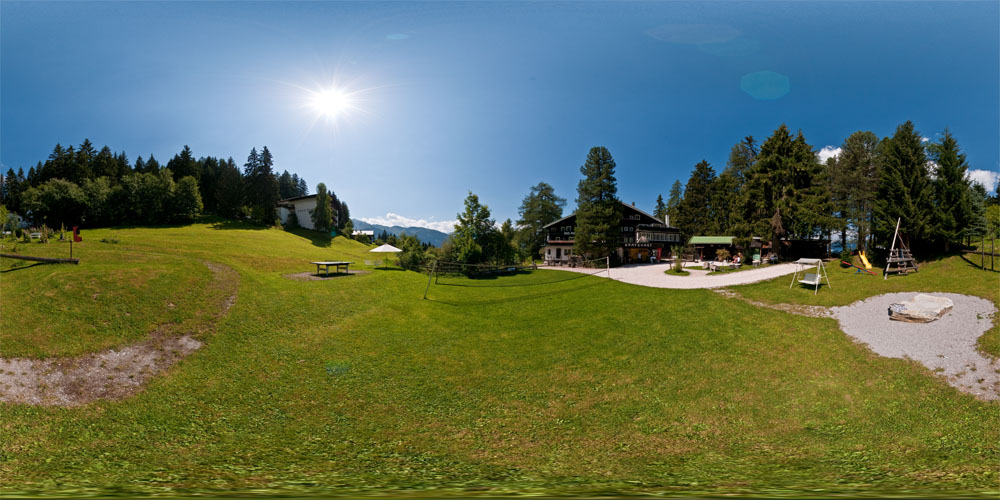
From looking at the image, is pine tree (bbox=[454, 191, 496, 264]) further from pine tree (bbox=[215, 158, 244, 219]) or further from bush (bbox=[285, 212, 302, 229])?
pine tree (bbox=[215, 158, 244, 219])

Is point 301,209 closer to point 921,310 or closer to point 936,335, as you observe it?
point 921,310

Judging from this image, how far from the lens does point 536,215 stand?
47812 mm

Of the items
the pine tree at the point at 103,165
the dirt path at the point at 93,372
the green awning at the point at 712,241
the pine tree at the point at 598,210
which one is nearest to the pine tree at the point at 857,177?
the green awning at the point at 712,241

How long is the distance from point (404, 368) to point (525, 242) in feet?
129

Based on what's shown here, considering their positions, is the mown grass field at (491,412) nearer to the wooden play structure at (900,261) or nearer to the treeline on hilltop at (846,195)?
the wooden play structure at (900,261)

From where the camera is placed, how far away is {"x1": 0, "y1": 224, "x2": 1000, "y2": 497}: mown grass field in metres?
3.85

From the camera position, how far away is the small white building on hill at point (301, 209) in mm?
51250

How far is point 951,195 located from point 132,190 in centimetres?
6632

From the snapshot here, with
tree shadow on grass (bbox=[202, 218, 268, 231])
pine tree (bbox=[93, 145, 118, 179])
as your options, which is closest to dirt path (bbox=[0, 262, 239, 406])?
tree shadow on grass (bbox=[202, 218, 268, 231])

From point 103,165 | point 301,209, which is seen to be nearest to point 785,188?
point 301,209

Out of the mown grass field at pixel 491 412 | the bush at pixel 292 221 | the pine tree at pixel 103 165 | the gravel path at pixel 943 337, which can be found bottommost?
the mown grass field at pixel 491 412

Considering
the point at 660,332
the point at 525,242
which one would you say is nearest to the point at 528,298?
the point at 660,332

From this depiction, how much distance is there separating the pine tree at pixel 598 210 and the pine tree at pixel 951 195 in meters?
18.6

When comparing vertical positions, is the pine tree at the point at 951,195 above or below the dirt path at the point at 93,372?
above
